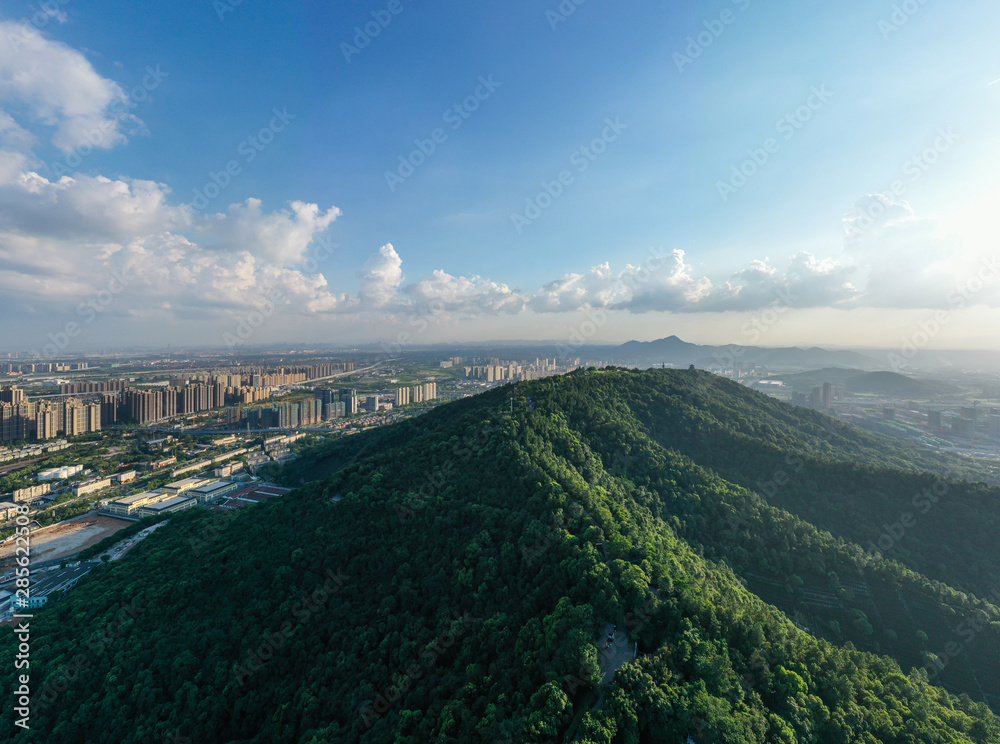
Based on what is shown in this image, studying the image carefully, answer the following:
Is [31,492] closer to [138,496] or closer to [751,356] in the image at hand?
[138,496]

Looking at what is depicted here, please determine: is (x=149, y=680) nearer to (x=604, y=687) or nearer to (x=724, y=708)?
(x=604, y=687)

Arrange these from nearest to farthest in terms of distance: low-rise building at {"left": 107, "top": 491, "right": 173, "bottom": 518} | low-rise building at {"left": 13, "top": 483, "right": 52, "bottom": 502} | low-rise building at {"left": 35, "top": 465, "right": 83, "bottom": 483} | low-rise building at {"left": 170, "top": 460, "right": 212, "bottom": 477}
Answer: low-rise building at {"left": 107, "top": 491, "right": 173, "bottom": 518}
low-rise building at {"left": 13, "top": 483, "right": 52, "bottom": 502}
low-rise building at {"left": 35, "top": 465, "right": 83, "bottom": 483}
low-rise building at {"left": 170, "top": 460, "right": 212, "bottom": 477}

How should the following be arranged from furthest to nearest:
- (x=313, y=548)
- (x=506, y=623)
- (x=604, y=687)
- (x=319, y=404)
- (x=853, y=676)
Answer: (x=319, y=404), (x=313, y=548), (x=506, y=623), (x=853, y=676), (x=604, y=687)

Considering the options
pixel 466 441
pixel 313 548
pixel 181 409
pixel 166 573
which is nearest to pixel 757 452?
pixel 466 441

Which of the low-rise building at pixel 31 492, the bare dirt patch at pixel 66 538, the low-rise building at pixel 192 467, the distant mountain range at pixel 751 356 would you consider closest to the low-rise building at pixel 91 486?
the low-rise building at pixel 31 492

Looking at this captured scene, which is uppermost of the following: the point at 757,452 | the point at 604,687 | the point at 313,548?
the point at 757,452
